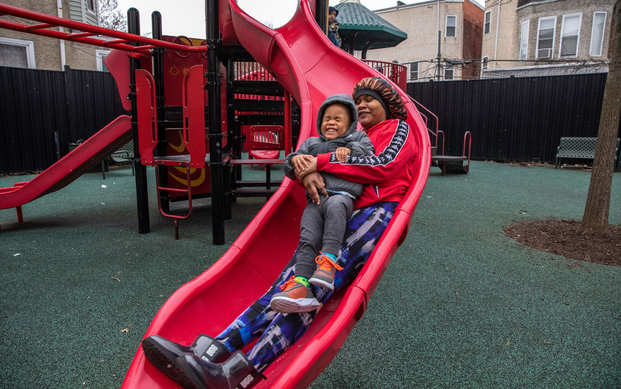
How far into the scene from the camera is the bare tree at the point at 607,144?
359cm

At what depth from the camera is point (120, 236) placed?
411 cm

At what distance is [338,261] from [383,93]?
1.03 metres

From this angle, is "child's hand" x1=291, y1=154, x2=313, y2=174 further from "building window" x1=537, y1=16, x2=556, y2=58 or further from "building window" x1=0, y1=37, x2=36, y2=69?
"building window" x1=537, y1=16, x2=556, y2=58

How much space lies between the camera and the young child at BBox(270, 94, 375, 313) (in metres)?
1.60

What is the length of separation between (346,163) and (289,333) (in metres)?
0.85

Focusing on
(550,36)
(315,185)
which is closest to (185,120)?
(315,185)

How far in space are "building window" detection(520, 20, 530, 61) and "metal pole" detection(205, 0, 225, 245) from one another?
17.1m

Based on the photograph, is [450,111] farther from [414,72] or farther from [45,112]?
[45,112]

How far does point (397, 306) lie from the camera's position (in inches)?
98.7

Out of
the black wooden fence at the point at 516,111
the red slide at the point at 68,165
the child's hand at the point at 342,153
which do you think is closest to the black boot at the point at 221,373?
the child's hand at the point at 342,153

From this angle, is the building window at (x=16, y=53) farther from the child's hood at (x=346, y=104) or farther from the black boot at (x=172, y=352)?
the black boot at (x=172, y=352)

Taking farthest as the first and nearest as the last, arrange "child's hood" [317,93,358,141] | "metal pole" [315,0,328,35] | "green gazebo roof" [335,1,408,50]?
"green gazebo roof" [335,1,408,50] → "metal pole" [315,0,328,35] → "child's hood" [317,93,358,141]

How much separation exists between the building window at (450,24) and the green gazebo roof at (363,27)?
12064 mm

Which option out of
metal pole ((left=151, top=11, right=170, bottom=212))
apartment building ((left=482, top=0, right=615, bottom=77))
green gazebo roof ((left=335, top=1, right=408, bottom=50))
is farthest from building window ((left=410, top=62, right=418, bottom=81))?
metal pole ((left=151, top=11, right=170, bottom=212))
